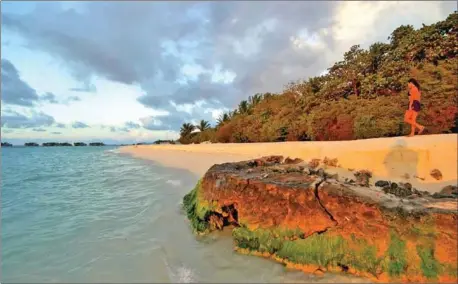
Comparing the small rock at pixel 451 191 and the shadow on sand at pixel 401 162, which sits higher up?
the shadow on sand at pixel 401 162

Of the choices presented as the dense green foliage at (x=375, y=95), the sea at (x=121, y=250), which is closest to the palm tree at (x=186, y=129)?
the dense green foliage at (x=375, y=95)

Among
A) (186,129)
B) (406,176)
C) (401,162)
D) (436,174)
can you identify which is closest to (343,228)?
(406,176)

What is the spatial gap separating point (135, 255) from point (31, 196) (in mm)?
8099

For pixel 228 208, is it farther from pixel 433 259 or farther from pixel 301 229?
pixel 433 259

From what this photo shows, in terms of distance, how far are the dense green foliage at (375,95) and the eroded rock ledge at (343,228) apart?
26.8 feet

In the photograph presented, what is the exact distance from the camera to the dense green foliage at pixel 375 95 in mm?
11836

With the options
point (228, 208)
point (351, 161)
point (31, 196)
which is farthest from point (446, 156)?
point (31, 196)

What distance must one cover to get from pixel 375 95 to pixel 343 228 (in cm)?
1631

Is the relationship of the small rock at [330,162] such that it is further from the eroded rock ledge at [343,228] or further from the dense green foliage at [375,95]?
the dense green foliage at [375,95]

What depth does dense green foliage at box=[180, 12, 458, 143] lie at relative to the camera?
466 inches

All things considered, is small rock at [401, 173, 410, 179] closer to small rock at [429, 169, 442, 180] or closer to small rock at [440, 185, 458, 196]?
small rock at [429, 169, 442, 180]

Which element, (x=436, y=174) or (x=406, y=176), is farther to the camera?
(x=406, y=176)

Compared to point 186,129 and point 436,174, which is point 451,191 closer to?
point 436,174

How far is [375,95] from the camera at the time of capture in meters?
17.8
